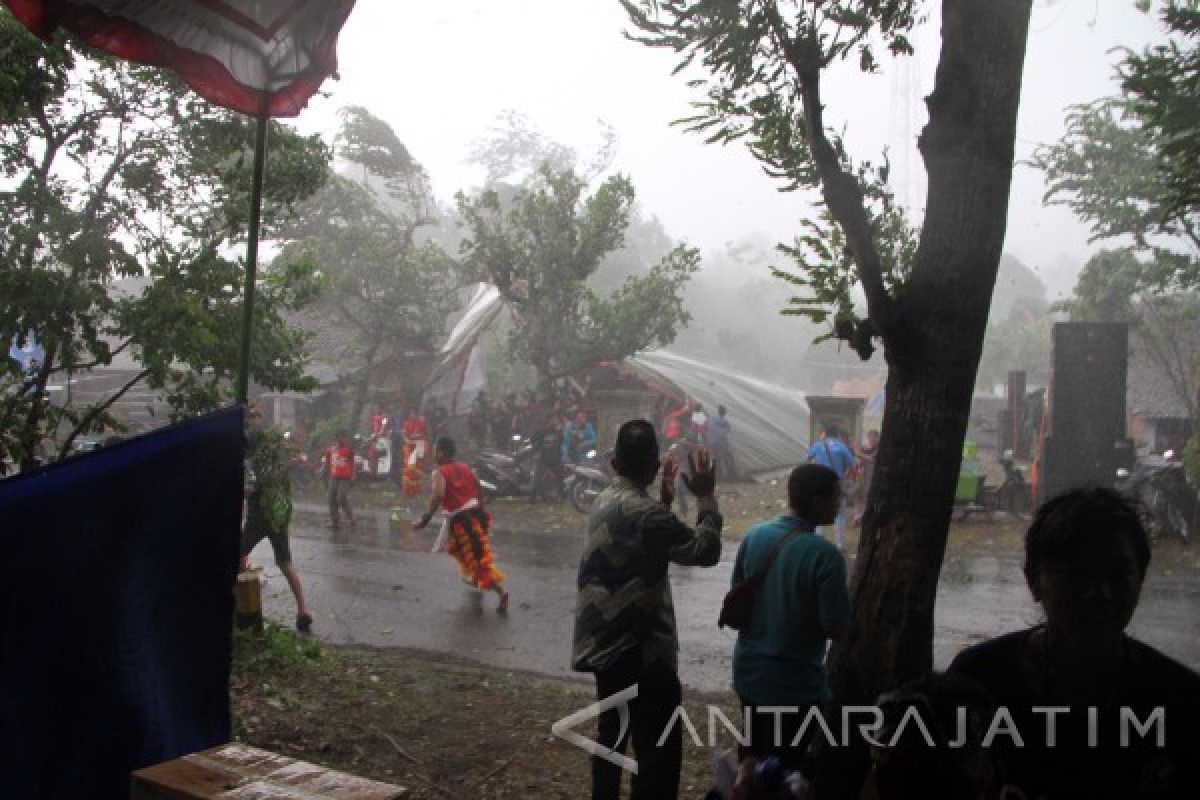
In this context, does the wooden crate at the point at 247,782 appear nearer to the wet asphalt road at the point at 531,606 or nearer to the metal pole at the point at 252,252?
the metal pole at the point at 252,252

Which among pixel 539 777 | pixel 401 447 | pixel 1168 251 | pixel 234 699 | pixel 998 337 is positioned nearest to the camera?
pixel 539 777

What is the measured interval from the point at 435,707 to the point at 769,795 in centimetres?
447

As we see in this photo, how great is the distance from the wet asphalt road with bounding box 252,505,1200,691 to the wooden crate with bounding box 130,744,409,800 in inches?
183

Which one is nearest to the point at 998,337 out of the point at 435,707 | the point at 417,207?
the point at 417,207

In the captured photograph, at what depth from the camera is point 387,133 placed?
22.3 meters

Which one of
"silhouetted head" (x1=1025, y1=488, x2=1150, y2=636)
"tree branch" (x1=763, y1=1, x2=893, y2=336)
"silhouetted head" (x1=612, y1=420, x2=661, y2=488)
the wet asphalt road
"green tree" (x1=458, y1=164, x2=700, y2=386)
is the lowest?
the wet asphalt road

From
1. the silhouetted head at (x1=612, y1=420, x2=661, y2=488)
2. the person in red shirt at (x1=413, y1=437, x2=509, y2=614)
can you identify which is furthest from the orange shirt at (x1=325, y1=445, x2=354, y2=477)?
the silhouetted head at (x1=612, y1=420, x2=661, y2=488)

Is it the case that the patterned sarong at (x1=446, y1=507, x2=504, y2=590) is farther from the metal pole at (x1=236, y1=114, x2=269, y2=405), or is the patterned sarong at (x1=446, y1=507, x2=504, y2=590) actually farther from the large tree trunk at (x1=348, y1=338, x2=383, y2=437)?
the large tree trunk at (x1=348, y1=338, x2=383, y2=437)

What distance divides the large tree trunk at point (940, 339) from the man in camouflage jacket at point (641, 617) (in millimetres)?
701

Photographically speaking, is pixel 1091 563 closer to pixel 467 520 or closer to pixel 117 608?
pixel 117 608

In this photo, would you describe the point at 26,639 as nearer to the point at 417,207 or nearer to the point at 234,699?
the point at 234,699

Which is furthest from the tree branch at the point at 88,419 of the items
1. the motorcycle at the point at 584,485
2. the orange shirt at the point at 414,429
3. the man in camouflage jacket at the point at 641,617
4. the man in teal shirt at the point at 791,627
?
the orange shirt at the point at 414,429

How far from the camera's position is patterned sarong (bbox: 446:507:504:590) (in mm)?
9109

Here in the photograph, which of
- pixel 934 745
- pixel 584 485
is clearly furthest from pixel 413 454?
pixel 934 745
